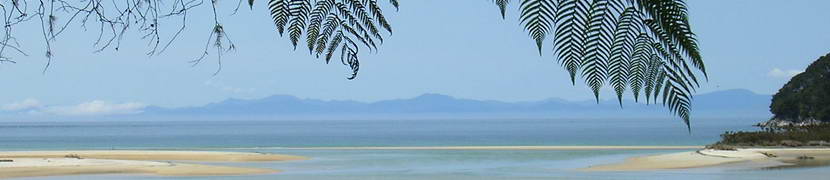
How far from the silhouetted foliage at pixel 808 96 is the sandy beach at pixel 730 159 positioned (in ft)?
152

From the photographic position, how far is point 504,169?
131 feet

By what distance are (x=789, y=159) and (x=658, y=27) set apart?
4043cm

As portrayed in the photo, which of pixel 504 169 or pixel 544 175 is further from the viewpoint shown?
pixel 504 169

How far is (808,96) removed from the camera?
92312 millimetres

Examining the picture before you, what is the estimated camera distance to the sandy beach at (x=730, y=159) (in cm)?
3810

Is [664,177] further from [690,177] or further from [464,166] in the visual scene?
[464,166]

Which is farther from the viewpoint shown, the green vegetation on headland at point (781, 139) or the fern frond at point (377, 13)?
the green vegetation on headland at point (781, 139)

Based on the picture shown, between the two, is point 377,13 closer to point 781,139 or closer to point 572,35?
point 572,35

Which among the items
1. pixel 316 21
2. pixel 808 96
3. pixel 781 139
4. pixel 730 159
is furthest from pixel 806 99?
pixel 316 21

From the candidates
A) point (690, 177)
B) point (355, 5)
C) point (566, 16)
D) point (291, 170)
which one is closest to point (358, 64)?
point (355, 5)

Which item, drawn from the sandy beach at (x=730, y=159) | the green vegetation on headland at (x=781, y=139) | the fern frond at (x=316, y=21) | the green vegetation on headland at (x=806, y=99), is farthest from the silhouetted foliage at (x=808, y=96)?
the fern frond at (x=316, y=21)

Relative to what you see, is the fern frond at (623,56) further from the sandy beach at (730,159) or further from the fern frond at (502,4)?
the sandy beach at (730,159)

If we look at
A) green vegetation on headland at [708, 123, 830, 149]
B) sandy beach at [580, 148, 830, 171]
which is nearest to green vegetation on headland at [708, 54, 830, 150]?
green vegetation on headland at [708, 123, 830, 149]

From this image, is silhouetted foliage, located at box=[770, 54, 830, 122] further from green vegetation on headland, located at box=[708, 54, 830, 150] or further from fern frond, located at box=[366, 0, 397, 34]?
fern frond, located at box=[366, 0, 397, 34]
